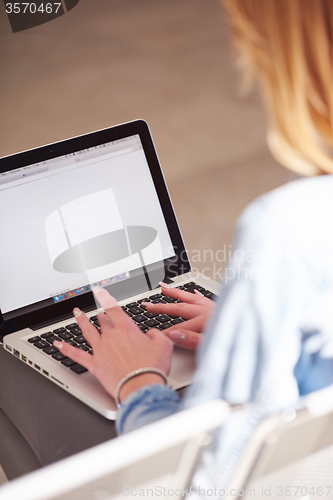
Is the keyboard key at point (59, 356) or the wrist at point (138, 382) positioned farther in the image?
the keyboard key at point (59, 356)

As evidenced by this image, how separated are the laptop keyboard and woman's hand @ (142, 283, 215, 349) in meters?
0.03

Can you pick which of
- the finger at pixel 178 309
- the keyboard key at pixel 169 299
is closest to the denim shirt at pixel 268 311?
the finger at pixel 178 309

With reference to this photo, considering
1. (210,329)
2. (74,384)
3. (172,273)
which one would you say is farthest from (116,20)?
(210,329)

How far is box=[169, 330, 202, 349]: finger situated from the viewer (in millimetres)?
791

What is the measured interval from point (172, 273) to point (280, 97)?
1.86 feet

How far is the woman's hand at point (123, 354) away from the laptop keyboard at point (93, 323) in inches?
4.3

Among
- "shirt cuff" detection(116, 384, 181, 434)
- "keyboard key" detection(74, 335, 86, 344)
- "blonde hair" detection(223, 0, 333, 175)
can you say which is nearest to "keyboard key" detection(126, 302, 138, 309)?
"keyboard key" detection(74, 335, 86, 344)

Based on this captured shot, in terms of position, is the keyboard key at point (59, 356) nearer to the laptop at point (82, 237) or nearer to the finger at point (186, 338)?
the laptop at point (82, 237)

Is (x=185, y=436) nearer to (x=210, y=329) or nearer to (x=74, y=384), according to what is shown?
(x=210, y=329)

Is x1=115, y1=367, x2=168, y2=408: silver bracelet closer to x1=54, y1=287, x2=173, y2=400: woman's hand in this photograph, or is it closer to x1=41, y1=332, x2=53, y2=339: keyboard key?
x1=54, y1=287, x2=173, y2=400: woman's hand

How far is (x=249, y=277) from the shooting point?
1.52 ft

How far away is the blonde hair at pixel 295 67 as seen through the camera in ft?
1.60

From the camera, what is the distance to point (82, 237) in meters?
0.99

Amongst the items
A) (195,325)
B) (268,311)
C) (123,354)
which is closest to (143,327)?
(195,325)
